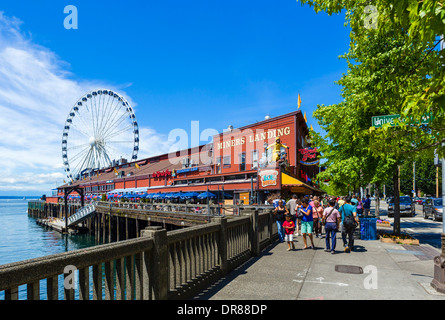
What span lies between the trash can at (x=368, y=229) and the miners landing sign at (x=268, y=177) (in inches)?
534

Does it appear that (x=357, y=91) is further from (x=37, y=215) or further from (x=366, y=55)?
(x=37, y=215)

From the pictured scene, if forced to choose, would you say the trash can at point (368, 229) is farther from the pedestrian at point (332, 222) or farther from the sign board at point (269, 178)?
the sign board at point (269, 178)

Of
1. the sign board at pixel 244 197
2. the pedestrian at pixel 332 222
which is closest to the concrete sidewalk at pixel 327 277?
the pedestrian at pixel 332 222

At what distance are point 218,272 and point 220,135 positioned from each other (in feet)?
117

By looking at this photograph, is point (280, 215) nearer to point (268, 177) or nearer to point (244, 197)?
point (268, 177)

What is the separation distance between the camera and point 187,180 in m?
40.5

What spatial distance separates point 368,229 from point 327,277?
309 inches

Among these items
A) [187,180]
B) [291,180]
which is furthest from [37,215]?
[291,180]

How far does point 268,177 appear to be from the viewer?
27.6m

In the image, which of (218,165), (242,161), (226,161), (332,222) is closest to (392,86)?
(332,222)

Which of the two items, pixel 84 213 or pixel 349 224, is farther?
pixel 84 213
